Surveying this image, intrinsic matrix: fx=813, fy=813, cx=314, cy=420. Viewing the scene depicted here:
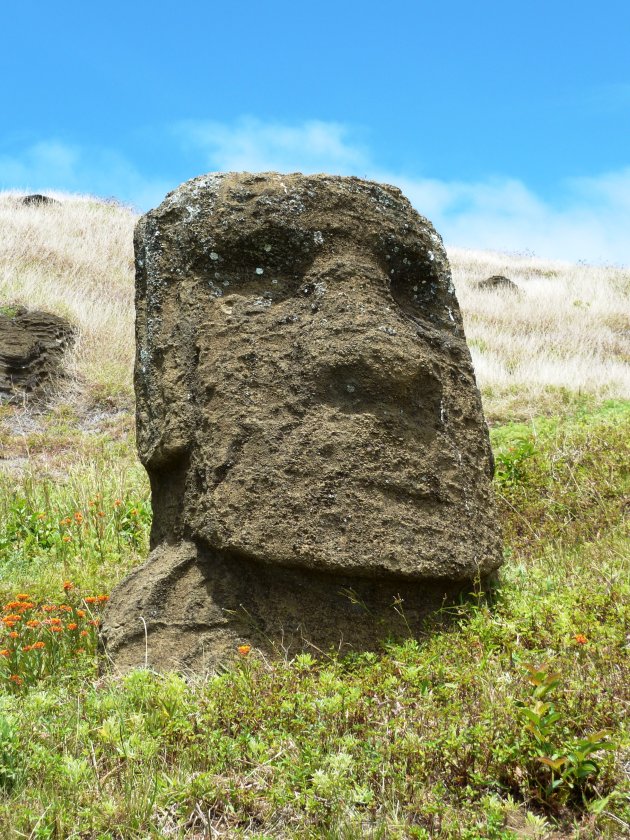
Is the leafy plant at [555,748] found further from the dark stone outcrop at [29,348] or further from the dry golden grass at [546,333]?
the dark stone outcrop at [29,348]

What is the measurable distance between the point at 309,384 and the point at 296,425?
0.79 ft

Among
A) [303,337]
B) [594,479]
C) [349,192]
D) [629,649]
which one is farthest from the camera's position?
[594,479]

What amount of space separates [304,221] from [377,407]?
3.82 feet

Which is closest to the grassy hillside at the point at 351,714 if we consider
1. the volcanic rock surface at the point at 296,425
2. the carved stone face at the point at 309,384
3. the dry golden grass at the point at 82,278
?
the volcanic rock surface at the point at 296,425

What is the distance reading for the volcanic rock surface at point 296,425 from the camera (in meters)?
4.18

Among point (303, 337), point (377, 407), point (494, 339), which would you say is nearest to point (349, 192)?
point (303, 337)

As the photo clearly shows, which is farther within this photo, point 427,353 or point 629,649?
point 427,353

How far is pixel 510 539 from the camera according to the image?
642 centimetres

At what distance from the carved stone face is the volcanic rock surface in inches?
0.4

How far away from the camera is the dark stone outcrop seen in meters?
12.8

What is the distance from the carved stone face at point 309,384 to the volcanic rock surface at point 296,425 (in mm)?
11

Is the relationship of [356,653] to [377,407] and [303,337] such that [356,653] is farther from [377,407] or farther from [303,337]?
[303,337]

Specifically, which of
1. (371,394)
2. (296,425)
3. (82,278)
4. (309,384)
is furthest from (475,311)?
(296,425)

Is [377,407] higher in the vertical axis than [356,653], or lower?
higher
